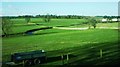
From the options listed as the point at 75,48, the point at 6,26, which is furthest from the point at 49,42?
the point at 6,26

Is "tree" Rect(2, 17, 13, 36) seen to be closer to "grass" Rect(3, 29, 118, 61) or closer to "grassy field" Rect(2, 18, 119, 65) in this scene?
"grass" Rect(3, 29, 118, 61)

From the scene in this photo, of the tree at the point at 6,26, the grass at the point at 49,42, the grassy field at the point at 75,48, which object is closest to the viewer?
the grassy field at the point at 75,48

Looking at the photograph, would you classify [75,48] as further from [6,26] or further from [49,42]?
[6,26]

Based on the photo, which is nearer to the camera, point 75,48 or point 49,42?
point 75,48

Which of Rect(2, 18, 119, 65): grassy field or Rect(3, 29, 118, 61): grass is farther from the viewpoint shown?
Rect(3, 29, 118, 61): grass

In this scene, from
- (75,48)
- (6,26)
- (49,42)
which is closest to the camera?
(75,48)

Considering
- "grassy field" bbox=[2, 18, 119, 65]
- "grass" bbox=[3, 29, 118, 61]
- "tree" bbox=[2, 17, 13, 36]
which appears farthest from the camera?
"tree" bbox=[2, 17, 13, 36]

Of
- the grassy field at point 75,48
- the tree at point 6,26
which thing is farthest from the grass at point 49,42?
the tree at point 6,26

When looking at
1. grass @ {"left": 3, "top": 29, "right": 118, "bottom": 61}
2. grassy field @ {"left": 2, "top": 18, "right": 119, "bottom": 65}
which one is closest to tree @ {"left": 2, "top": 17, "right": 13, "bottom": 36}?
grass @ {"left": 3, "top": 29, "right": 118, "bottom": 61}

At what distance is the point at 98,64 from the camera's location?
23.7 m

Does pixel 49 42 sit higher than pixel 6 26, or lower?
lower

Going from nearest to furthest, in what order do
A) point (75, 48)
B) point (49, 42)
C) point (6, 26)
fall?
point (75, 48) → point (49, 42) → point (6, 26)

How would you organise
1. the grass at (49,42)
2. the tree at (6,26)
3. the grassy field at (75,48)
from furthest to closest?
the tree at (6,26), the grass at (49,42), the grassy field at (75,48)

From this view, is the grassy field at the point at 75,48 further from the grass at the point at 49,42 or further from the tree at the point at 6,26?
the tree at the point at 6,26
